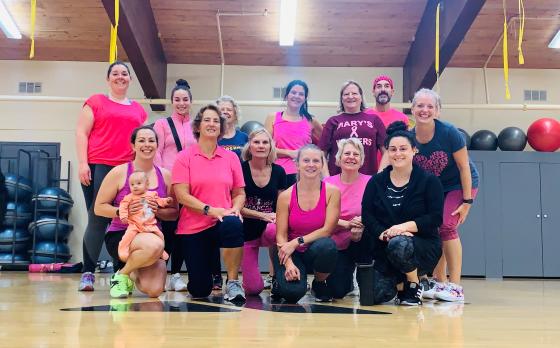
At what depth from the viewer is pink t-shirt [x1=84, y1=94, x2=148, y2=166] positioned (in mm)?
3627

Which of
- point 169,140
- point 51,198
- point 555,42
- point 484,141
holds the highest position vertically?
point 555,42

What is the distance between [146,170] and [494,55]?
601cm

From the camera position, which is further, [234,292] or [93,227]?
[93,227]

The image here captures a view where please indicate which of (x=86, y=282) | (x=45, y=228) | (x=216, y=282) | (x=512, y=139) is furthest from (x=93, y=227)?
(x=512, y=139)

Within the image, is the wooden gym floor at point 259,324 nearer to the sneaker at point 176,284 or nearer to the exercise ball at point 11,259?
the sneaker at point 176,284

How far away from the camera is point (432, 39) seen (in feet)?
22.2

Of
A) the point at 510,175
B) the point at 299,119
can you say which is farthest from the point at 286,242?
the point at 510,175

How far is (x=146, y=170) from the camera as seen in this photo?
11.3 ft

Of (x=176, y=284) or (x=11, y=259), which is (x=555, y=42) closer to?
(x=176, y=284)

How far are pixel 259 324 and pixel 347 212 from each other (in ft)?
4.41

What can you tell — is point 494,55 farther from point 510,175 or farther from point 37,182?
point 37,182

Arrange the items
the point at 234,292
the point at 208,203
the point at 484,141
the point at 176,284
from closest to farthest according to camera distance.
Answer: the point at 234,292
the point at 208,203
the point at 176,284
the point at 484,141

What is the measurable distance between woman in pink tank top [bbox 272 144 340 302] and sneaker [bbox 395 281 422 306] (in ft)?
1.36

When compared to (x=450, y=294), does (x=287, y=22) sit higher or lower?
higher
